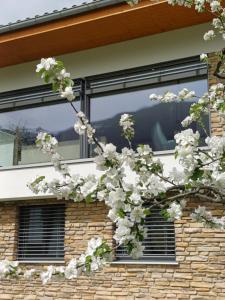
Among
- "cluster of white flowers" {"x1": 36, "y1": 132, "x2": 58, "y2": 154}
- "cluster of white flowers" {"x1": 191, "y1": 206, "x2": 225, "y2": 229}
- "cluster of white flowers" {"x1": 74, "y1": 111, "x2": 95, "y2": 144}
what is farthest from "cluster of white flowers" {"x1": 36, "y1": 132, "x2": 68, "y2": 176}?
"cluster of white flowers" {"x1": 191, "y1": 206, "x2": 225, "y2": 229}

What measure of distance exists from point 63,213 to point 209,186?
5.88m

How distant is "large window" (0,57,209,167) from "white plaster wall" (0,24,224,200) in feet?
0.51

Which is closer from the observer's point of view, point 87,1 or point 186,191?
point 186,191

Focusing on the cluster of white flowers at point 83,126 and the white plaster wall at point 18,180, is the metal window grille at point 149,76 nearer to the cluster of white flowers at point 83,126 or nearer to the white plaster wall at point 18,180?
the white plaster wall at point 18,180

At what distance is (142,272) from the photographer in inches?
308

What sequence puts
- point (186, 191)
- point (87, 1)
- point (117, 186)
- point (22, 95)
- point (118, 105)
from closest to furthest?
point (117, 186) → point (186, 191) → point (87, 1) → point (118, 105) → point (22, 95)

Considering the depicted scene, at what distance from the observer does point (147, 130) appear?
27.1 feet

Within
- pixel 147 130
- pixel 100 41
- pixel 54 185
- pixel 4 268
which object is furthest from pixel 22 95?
pixel 4 268

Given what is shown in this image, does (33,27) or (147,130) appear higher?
(33,27)

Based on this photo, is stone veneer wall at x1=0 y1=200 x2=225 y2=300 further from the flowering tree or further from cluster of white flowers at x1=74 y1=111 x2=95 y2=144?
cluster of white flowers at x1=74 y1=111 x2=95 y2=144

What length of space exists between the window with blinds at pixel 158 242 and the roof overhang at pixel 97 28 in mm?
3189

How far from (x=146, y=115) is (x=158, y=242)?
221 centimetres

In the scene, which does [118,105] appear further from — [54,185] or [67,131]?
Answer: [54,185]

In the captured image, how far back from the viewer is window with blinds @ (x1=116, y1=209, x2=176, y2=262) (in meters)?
7.88
